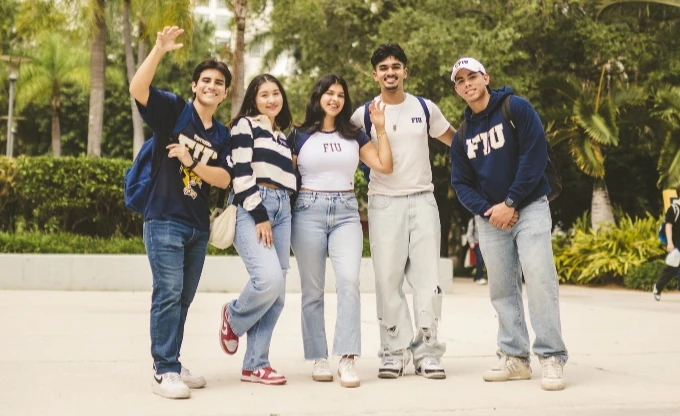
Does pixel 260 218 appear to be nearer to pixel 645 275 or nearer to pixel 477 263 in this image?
pixel 645 275

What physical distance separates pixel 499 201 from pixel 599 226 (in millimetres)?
15001

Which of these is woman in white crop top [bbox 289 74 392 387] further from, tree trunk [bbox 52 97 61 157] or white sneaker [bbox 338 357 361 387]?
tree trunk [bbox 52 97 61 157]

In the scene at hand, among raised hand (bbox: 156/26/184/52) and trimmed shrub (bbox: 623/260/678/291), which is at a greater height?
raised hand (bbox: 156/26/184/52)

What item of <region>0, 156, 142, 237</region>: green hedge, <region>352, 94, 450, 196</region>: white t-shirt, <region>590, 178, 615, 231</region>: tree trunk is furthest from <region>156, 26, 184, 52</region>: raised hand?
<region>590, 178, 615, 231</region>: tree trunk

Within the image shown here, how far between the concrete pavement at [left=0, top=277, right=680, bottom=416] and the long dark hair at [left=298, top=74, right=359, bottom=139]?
161 cm

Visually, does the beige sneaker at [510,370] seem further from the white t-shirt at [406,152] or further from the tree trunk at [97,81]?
the tree trunk at [97,81]

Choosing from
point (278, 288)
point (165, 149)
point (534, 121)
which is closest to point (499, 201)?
A: point (534, 121)

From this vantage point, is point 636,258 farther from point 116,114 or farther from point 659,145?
point 116,114

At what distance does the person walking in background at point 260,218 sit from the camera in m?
5.23

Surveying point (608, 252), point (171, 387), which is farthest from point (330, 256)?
point (608, 252)

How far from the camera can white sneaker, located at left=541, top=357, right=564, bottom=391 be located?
524 cm

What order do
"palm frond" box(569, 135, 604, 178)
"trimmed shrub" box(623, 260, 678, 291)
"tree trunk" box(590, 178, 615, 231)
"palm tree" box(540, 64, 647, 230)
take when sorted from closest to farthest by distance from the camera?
1. "trimmed shrub" box(623, 260, 678, 291)
2. "palm tree" box(540, 64, 647, 230)
3. "palm frond" box(569, 135, 604, 178)
4. "tree trunk" box(590, 178, 615, 231)

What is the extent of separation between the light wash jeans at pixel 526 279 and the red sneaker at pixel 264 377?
4.86 ft

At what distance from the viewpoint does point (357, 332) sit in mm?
5566
